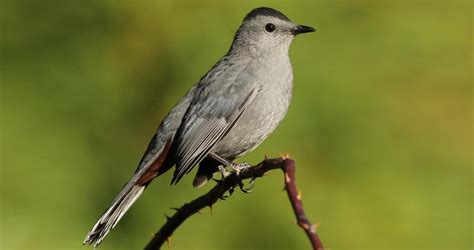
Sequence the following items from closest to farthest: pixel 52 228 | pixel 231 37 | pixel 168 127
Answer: pixel 168 127, pixel 52 228, pixel 231 37

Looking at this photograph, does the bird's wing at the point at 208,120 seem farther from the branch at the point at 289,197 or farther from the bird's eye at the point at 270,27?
the branch at the point at 289,197

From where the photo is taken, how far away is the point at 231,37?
18.5 feet

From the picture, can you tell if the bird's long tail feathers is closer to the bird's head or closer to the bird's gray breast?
the bird's gray breast

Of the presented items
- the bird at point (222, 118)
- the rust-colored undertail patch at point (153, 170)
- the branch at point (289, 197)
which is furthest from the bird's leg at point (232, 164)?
the branch at point (289, 197)

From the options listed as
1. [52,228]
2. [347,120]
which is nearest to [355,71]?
[347,120]

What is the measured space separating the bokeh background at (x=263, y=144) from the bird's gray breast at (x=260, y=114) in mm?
386

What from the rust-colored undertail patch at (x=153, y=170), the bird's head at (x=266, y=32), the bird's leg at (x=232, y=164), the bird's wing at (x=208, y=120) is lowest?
the rust-colored undertail patch at (x=153, y=170)

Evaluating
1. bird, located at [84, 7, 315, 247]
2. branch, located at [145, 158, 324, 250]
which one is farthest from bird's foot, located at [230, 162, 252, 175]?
branch, located at [145, 158, 324, 250]

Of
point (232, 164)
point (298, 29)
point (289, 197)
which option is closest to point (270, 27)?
point (298, 29)

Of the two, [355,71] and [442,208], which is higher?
[355,71]

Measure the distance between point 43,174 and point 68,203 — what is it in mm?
261

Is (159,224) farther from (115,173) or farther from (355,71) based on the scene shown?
(355,71)

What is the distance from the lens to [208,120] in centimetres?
473

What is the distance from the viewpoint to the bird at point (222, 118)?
454cm
